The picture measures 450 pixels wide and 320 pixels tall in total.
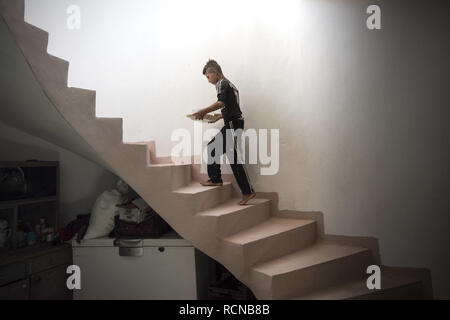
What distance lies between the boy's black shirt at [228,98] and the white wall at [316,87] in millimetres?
500

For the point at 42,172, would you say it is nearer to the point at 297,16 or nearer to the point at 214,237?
the point at 214,237

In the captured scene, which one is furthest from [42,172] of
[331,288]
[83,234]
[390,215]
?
[390,215]

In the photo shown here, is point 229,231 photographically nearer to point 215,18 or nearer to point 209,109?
point 209,109

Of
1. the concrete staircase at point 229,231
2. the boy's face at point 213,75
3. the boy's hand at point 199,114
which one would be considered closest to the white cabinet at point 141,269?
the concrete staircase at point 229,231

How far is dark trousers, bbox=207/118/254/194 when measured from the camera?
246cm

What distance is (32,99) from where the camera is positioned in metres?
2.09

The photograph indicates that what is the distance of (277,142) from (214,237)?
1.20 meters

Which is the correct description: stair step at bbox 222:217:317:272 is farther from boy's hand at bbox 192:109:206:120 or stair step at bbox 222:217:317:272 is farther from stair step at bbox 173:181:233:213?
boy's hand at bbox 192:109:206:120

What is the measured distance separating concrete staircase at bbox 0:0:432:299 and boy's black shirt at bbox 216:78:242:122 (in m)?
0.65

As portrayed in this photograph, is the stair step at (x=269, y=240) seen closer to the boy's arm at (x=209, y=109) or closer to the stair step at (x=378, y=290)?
the stair step at (x=378, y=290)

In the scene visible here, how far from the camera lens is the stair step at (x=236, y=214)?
7.04 ft

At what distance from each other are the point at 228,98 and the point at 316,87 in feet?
2.77

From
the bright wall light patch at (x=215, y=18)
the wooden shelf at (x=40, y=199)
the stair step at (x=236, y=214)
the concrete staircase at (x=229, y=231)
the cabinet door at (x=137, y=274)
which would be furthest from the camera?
the bright wall light patch at (x=215, y=18)

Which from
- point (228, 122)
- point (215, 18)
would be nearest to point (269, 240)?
point (228, 122)
